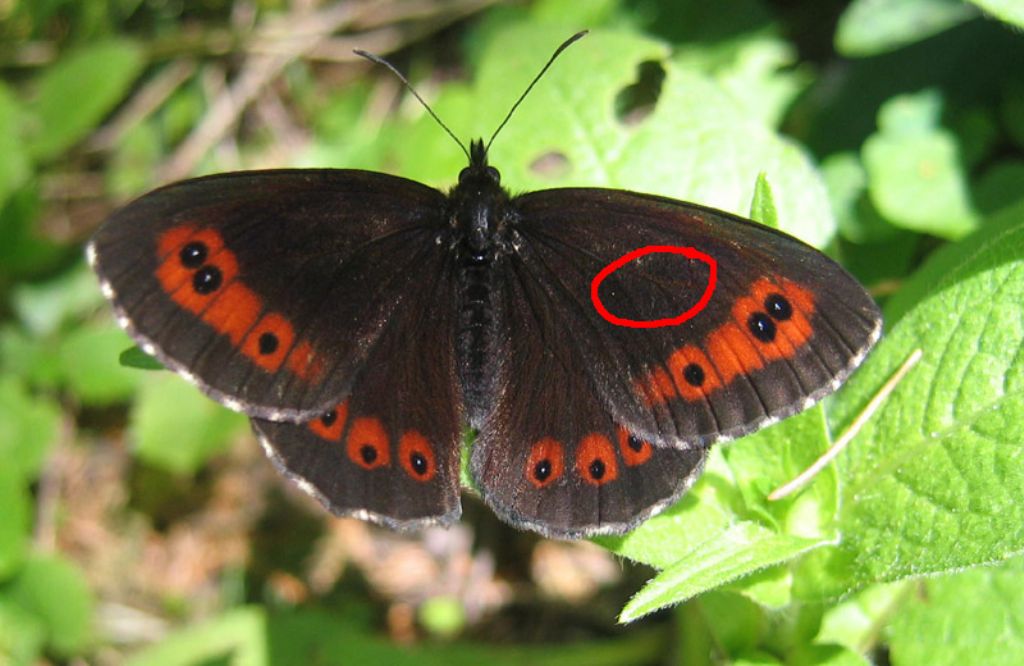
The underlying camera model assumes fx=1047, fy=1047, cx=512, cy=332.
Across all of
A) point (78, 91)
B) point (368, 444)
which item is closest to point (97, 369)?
point (78, 91)

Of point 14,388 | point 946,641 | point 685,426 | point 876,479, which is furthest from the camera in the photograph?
point 14,388

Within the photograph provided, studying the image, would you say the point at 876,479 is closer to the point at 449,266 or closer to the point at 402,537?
the point at 449,266

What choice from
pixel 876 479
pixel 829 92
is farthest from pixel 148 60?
pixel 876 479

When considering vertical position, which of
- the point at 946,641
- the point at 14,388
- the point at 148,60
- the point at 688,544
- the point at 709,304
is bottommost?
the point at 946,641

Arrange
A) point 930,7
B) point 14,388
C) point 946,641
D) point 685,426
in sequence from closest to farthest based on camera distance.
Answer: point 685,426
point 946,641
point 930,7
point 14,388

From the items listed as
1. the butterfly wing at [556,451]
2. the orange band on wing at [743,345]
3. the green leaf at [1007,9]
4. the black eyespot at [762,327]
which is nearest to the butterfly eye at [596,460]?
the butterfly wing at [556,451]

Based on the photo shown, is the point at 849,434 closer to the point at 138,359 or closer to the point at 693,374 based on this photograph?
the point at 693,374

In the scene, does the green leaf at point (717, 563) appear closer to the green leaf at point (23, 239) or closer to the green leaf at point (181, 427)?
the green leaf at point (181, 427)
